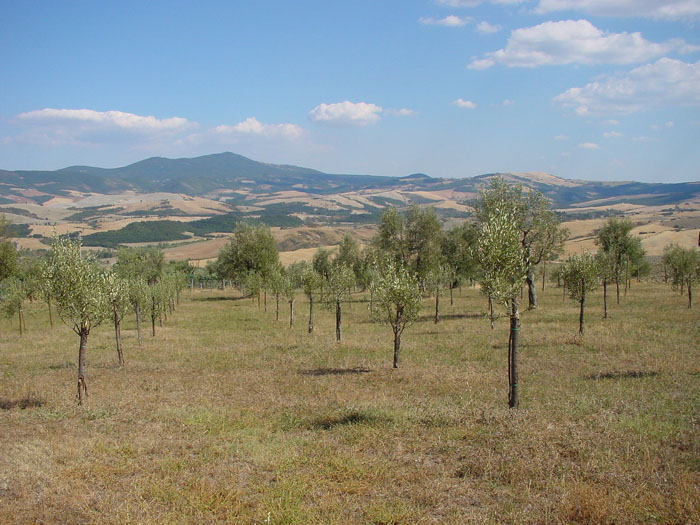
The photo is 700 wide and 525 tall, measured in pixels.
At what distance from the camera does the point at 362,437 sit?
1390 cm

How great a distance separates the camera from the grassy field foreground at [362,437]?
952 cm

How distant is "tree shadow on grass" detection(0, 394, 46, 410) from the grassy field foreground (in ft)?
0.79

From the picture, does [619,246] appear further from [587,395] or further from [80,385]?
[80,385]

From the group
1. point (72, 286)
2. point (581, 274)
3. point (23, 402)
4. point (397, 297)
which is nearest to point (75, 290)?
point (72, 286)

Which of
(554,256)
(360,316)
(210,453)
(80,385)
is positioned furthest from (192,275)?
(210,453)

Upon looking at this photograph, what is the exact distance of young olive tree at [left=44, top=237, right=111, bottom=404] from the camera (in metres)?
18.3

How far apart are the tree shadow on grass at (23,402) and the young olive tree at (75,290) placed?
2143mm

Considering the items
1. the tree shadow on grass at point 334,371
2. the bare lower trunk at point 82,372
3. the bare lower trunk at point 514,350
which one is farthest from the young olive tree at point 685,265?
Answer: the bare lower trunk at point 82,372

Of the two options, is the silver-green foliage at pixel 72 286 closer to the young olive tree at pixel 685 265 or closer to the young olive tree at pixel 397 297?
the young olive tree at pixel 397 297

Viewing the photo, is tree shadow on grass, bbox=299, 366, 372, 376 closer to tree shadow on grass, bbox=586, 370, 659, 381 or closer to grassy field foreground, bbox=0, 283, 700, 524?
grassy field foreground, bbox=0, 283, 700, 524

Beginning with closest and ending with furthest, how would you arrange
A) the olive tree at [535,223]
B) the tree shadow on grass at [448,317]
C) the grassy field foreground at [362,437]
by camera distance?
the grassy field foreground at [362,437] < the tree shadow on grass at [448,317] < the olive tree at [535,223]

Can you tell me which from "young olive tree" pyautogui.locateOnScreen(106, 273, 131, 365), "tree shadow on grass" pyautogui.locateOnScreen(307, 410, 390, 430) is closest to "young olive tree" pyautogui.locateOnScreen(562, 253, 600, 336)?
"tree shadow on grass" pyautogui.locateOnScreen(307, 410, 390, 430)

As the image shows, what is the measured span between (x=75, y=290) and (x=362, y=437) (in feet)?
43.3

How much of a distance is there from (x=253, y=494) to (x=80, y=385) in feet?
39.9
